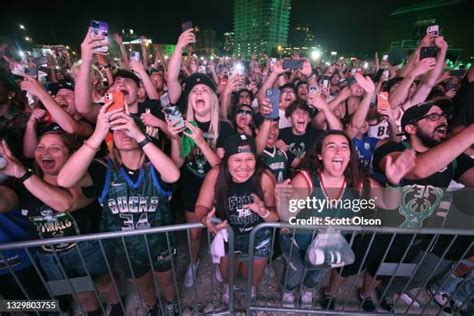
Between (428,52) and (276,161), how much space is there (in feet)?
10.1

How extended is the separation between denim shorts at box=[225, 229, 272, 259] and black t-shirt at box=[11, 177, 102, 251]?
1562mm

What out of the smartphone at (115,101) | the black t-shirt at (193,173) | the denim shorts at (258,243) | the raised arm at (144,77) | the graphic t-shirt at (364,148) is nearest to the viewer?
the smartphone at (115,101)

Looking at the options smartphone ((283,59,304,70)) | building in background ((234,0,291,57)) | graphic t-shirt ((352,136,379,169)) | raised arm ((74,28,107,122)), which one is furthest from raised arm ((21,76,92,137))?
building in background ((234,0,291,57))

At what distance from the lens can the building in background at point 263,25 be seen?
10674 centimetres

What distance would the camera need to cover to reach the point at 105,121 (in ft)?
6.66

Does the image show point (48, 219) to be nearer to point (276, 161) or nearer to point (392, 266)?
point (276, 161)

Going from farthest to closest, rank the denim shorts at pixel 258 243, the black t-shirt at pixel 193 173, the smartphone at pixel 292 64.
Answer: the smartphone at pixel 292 64 < the black t-shirt at pixel 193 173 < the denim shorts at pixel 258 243

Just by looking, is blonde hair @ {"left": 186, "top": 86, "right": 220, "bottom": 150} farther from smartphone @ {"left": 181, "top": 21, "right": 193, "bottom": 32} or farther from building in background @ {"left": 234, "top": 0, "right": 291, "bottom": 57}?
building in background @ {"left": 234, "top": 0, "right": 291, "bottom": 57}

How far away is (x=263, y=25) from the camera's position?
108 metres

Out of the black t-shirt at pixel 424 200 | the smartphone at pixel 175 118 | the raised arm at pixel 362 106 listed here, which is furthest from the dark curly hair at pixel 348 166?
the smartphone at pixel 175 118

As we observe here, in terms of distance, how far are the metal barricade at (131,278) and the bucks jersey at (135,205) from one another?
2.7 inches

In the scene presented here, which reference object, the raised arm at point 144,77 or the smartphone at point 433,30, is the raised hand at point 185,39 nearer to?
the raised arm at point 144,77

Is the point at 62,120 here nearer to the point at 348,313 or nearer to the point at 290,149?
the point at 290,149

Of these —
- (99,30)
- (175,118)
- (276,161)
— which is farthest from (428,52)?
(99,30)
